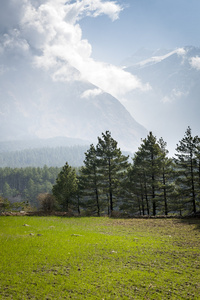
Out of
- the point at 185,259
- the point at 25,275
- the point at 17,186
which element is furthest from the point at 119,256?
the point at 17,186

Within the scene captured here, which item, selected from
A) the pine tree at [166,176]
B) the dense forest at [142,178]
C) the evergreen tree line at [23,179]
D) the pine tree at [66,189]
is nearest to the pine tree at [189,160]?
the dense forest at [142,178]

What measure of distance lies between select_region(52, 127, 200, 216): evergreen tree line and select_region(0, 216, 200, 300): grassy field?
62.2ft

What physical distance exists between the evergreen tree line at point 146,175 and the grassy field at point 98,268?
747 inches

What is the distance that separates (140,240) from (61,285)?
29.4 feet

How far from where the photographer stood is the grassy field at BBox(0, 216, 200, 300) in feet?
26.5

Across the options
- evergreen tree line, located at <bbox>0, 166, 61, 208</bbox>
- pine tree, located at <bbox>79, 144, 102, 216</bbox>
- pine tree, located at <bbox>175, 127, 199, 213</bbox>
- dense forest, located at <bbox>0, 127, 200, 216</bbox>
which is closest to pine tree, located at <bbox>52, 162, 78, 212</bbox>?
dense forest, located at <bbox>0, 127, 200, 216</bbox>

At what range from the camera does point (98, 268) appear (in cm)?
1025

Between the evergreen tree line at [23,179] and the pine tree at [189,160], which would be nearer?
the pine tree at [189,160]

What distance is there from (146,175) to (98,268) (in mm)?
27410

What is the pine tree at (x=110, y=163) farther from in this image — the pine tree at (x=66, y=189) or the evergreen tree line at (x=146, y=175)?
the pine tree at (x=66, y=189)

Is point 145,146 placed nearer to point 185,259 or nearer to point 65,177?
point 65,177

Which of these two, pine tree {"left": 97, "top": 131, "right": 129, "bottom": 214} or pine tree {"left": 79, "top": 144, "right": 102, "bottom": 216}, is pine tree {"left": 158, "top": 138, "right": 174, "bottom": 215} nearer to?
pine tree {"left": 97, "top": 131, "right": 129, "bottom": 214}

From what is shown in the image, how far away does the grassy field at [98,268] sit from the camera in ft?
26.5

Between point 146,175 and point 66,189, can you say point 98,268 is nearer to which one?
point 146,175
